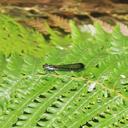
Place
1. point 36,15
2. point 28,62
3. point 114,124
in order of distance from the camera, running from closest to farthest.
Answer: point 114,124
point 28,62
point 36,15

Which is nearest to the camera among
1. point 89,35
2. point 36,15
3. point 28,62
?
point 28,62

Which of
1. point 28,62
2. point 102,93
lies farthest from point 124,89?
point 28,62

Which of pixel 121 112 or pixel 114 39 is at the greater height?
pixel 114 39

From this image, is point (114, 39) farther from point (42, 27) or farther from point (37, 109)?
point (42, 27)

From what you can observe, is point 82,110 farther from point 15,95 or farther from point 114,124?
point 15,95

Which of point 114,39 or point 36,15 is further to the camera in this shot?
point 36,15

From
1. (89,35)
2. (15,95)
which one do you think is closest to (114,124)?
(15,95)
